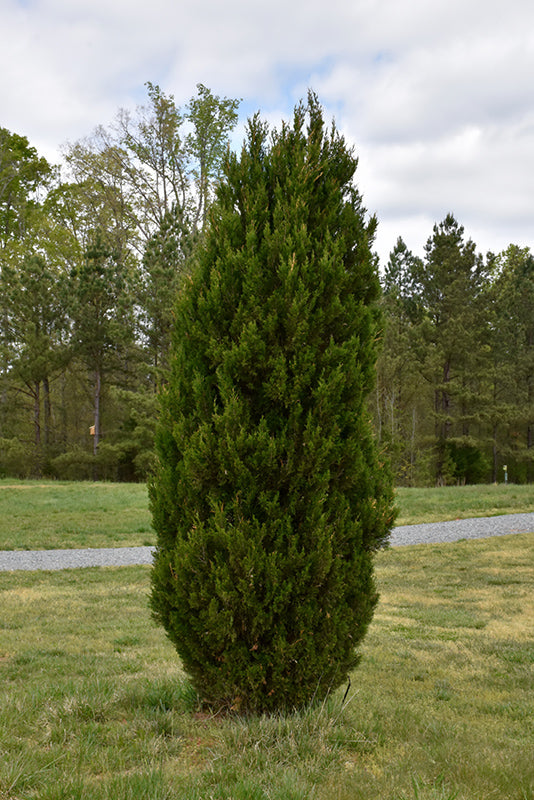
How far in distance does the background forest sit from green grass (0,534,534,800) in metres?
17.9

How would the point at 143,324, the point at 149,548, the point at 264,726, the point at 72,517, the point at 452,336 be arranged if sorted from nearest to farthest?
the point at 264,726
the point at 149,548
the point at 72,517
the point at 143,324
the point at 452,336

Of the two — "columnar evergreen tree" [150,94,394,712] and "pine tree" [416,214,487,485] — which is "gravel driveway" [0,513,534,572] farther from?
"pine tree" [416,214,487,485]

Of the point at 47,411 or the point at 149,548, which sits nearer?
the point at 149,548

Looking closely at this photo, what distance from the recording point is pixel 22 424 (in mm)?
29469

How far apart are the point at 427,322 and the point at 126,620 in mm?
27317

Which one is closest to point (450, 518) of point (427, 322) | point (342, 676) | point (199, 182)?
point (342, 676)

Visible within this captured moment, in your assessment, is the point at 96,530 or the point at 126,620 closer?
the point at 126,620

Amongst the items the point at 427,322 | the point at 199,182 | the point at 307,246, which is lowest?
the point at 307,246

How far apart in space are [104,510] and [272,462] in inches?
552

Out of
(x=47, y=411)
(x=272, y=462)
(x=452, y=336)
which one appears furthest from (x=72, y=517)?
(x=452, y=336)

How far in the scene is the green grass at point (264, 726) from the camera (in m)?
2.20

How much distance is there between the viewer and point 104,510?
16031mm

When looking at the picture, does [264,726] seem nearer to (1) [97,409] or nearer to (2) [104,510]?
(2) [104,510]

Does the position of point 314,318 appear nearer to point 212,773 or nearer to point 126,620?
point 212,773
